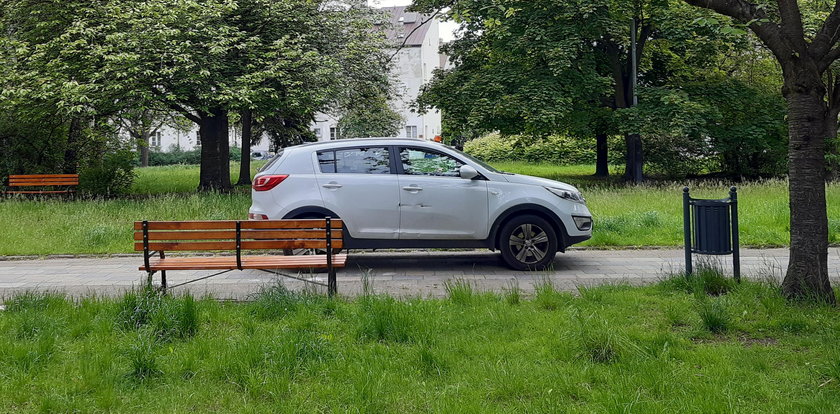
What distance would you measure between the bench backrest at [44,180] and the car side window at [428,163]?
15.7 m

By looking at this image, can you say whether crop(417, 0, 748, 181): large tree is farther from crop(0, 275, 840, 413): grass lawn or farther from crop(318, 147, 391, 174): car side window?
crop(0, 275, 840, 413): grass lawn

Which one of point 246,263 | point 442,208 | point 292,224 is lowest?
point 246,263

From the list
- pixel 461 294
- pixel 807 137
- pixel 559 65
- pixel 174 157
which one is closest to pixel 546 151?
pixel 559 65

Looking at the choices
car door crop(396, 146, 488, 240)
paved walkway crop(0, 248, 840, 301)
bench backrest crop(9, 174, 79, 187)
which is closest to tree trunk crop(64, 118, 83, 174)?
bench backrest crop(9, 174, 79, 187)

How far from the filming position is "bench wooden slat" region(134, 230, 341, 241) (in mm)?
7336

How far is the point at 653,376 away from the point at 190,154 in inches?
2256

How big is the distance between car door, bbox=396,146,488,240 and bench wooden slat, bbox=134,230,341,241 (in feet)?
6.89

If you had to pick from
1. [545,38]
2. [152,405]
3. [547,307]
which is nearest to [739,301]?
[547,307]

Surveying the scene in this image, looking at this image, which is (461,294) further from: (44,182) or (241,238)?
(44,182)

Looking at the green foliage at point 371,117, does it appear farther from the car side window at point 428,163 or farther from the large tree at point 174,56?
the car side window at point 428,163

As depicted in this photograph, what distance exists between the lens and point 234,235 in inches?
292

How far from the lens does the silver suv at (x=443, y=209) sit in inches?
368

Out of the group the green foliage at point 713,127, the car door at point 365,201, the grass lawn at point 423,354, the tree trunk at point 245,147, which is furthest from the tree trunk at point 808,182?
the tree trunk at point 245,147

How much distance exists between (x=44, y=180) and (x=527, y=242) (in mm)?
17900
